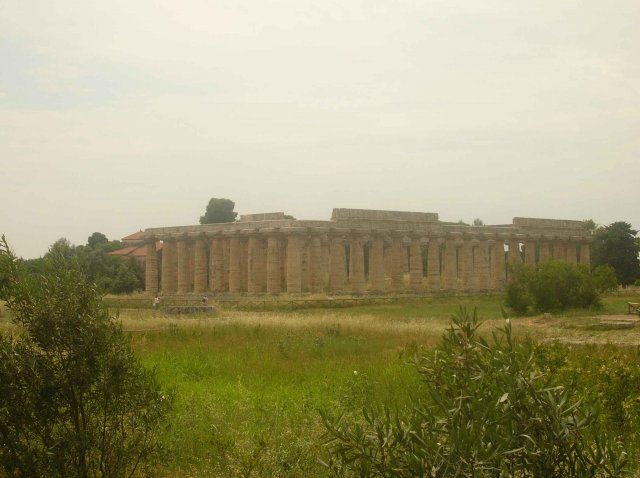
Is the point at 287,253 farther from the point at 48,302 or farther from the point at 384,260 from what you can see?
the point at 48,302

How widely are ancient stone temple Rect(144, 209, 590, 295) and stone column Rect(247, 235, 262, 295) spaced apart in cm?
7

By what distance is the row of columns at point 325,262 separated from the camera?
1897 inches

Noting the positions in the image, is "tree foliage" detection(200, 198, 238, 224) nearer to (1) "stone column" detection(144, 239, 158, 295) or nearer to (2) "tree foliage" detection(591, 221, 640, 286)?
(1) "stone column" detection(144, 239, 158, 295)

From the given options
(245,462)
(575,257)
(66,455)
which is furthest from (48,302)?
(575,257)

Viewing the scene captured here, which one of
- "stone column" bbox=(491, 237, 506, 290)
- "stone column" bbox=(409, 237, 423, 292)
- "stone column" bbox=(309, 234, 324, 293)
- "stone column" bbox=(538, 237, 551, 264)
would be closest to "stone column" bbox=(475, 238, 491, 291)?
"stone column" bbox=(491, 237, 506, 290)

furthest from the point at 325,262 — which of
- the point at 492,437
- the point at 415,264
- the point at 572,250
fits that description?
the point at 492,437

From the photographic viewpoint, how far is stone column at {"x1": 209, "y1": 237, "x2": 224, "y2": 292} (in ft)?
169

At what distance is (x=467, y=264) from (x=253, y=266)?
1529 cm

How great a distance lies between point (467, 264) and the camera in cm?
5241

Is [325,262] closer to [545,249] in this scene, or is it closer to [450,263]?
[450,263]

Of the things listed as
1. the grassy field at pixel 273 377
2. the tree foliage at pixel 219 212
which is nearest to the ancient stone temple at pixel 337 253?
the grassy field at pixel 273 377

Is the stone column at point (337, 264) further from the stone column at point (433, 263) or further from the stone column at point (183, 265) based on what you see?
the stone column at point (183, 265)

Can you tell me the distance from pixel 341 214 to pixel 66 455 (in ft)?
140

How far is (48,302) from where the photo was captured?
25.8ft
